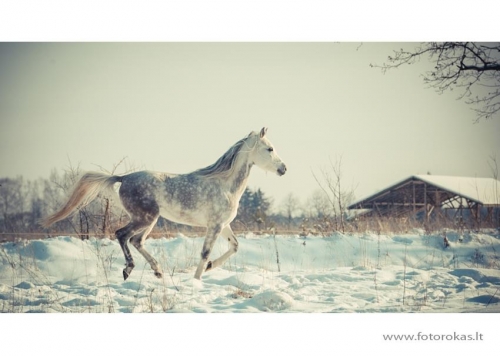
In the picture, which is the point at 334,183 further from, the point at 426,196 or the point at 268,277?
the point at 426,196

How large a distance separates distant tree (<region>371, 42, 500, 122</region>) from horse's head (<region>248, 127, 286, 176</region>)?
2739mm

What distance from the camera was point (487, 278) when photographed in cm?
550

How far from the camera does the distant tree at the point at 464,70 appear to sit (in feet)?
22.6

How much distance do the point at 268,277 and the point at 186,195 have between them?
1.48 m

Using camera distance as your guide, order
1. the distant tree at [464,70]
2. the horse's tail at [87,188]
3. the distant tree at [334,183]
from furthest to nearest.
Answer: the distant tree at [334,183], the distant tree at [464,70], the horse's tail at [87,188]

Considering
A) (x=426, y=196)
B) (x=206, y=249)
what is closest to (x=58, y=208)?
(x=206, y=249)

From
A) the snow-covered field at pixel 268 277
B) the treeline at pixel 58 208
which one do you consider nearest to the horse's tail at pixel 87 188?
the treeline at pixel 58 208

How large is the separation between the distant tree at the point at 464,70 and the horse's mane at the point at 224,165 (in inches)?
120

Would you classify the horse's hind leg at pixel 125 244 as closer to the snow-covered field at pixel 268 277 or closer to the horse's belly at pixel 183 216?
the snow-covered field at pixel 268 277

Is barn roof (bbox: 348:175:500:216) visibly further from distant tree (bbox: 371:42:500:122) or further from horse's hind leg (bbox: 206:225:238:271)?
horse's hind leg (bbox: 206:225:238:271)

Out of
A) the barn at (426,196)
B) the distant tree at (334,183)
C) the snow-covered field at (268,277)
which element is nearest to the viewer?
the snow-covered field at (268,277)

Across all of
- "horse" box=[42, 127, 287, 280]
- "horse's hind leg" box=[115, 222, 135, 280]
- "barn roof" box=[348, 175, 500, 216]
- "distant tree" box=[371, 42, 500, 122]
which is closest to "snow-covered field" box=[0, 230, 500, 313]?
"horse's hind leg" box=[115, 222, 135, 280]

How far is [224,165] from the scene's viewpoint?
5656 millimetres

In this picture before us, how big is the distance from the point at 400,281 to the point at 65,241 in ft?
15.6
